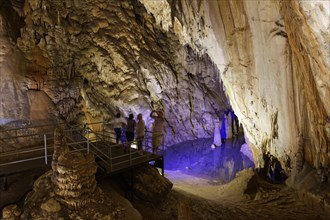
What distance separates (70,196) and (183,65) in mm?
11037

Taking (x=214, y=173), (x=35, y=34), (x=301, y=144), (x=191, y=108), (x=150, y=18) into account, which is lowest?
(x=214, y=173)

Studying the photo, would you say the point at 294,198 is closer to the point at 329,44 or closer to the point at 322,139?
the point at 322,139

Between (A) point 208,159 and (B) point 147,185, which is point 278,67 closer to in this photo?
(B) point 147,185

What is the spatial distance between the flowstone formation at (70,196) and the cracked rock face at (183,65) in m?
A: 3.77

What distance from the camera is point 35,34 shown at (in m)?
10.5

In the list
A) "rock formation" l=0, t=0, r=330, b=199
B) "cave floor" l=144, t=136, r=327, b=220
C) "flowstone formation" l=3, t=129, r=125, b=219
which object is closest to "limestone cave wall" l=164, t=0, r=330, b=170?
"rock formation" l=0, t=0, r=330, b=199

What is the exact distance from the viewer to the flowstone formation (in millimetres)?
3955

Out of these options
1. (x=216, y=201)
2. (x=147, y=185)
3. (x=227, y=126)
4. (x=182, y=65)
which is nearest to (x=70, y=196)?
(x=147, y=185)

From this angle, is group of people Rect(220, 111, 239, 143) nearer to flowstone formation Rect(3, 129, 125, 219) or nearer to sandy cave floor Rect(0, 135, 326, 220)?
sandy cave floor Rect(0, 135, 326, 220)

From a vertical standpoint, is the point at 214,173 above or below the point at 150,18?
below

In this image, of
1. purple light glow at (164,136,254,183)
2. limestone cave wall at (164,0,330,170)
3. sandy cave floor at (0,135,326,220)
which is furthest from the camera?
purple light glow at (164,136,254,183)

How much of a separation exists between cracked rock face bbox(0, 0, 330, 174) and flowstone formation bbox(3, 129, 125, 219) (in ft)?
12.4

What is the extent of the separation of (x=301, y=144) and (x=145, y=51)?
8.37 metres

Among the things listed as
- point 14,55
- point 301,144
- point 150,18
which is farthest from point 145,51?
point 301,144
